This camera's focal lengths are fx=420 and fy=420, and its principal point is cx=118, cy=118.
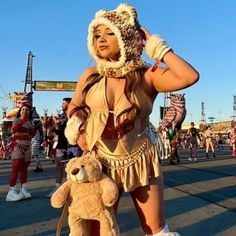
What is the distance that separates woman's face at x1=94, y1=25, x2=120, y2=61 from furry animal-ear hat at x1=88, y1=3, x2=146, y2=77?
0.03 m

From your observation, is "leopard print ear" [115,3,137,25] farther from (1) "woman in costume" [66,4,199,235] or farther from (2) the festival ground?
(2) the festival ground

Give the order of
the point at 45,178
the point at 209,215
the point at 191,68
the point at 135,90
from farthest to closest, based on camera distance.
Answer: the point at 45,178
the point at 209,215
the point at 135,90
the point at 191,68

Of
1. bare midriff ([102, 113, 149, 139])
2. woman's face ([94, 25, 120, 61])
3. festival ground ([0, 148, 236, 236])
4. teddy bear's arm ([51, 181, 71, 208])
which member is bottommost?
festival ground ([0, 148, 236, 236])

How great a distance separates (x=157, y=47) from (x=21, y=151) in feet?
16.7

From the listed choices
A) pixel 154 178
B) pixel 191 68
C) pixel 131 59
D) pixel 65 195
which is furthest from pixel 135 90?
pixel 65 195

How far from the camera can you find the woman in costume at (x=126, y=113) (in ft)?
9.04

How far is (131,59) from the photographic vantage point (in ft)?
9.25

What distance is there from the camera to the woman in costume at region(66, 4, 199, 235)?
2.75 meters

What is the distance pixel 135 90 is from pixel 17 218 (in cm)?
352

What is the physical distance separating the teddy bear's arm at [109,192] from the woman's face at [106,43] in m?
0.85

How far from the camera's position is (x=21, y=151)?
7.26m

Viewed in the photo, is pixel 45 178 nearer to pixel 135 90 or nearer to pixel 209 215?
pixel 209 215

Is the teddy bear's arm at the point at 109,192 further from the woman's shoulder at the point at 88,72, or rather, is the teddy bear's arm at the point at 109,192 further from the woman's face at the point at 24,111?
the woman's face at the point at 24,111

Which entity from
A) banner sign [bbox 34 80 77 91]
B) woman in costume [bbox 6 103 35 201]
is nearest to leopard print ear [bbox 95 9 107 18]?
woman in costume [bbox 6 103 35 201]
